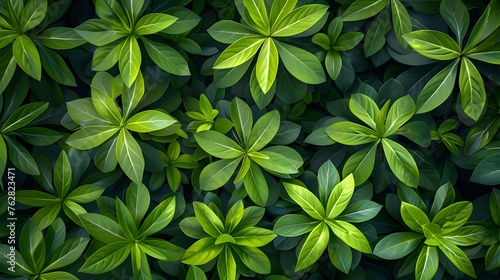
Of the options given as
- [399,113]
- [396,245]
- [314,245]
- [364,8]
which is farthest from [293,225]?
[364,8]

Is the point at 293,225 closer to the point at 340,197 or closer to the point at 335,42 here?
the point at 340,197

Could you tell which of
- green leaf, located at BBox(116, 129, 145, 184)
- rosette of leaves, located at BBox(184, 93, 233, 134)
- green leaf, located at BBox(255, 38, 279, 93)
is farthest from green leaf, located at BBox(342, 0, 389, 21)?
green leaf, located at BBox(116, 129, 145, 184)

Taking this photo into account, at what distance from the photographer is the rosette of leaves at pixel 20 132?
1.50 metres

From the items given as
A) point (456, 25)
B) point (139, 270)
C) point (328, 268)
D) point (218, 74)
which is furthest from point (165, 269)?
point (456, 25)

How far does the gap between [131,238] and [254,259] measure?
35 cm

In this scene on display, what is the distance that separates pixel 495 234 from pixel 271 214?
25.1 inches

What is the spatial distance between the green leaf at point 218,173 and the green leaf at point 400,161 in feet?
1.34

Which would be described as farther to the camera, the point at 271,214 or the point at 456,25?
the point at 271,214

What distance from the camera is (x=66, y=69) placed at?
1.51 meters

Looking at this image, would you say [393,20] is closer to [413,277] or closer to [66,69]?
[413,277]

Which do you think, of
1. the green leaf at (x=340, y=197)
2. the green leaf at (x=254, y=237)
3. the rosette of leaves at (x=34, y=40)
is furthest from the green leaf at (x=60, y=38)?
the green leaf at (x=340, y=197)

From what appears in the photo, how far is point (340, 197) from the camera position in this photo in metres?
1.45

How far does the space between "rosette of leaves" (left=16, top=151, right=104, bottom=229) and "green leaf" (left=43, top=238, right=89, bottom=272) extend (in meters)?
0.06

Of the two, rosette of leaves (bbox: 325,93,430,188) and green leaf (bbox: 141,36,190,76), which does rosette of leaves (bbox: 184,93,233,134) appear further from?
rosette of leaves (bbox: 325,93,430,188)
